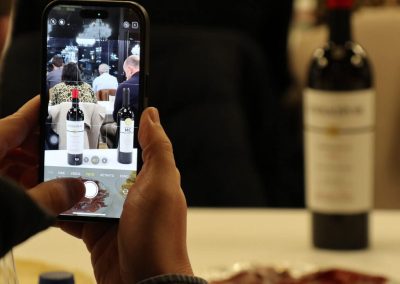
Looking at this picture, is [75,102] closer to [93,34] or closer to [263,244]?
[93,34]

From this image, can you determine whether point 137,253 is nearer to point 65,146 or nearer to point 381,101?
point 65,146

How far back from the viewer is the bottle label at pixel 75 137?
0.60 m

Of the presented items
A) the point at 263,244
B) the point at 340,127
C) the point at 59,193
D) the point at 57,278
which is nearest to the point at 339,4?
the point at 340,127

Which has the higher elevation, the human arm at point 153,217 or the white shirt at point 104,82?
the white shirt at point 104,82

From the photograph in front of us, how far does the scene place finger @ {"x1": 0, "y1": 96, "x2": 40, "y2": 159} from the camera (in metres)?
0.61

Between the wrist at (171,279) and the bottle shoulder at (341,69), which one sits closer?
the wrist at (171,279)

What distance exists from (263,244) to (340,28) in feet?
0.91

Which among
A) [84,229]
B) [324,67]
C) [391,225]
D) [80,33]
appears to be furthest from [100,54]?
[391,225]

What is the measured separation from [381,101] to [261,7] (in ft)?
1.12

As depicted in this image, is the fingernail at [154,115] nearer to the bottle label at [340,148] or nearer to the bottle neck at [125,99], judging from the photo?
the bottle neck at [125,99]

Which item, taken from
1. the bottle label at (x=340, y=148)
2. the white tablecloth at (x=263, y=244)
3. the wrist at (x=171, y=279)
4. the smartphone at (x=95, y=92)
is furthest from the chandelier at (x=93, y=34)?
the bottle label at (x=340, y=148)

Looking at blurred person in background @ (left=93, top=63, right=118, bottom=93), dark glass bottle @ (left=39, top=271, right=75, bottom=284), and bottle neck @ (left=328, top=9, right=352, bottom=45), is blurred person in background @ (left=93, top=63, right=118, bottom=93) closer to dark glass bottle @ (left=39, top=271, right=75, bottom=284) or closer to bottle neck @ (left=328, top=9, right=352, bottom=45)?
dark glass bottle @ (left=39, top=271, right=75, bottom=284)

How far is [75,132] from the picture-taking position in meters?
0.61

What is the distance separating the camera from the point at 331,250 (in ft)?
3.91
